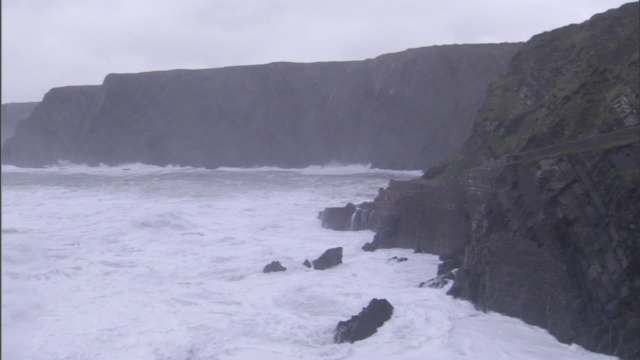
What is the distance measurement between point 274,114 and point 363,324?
156ft

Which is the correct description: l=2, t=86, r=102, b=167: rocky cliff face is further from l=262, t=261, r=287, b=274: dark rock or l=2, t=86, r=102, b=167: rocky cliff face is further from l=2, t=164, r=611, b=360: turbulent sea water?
l=262, t=261, r=287, b=274: dark rock

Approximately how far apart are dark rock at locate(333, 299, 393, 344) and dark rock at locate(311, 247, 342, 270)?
15.8 ft

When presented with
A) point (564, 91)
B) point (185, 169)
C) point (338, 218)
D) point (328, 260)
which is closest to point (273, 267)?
point (328, 260)

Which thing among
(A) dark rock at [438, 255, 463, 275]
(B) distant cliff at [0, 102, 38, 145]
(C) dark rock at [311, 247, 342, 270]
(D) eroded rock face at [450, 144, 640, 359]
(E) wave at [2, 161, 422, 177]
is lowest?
(E) wave at [2, 161, 422, 177]

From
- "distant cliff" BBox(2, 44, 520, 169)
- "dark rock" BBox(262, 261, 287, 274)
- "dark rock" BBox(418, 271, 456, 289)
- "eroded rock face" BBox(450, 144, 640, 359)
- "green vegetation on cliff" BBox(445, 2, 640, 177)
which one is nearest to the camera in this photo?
"eroded rock face" BBox(450, 144, 640, 359)

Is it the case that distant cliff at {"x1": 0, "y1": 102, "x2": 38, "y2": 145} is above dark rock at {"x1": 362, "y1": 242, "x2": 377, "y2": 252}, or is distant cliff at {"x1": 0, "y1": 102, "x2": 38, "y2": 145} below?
above

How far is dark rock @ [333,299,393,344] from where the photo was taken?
34.1 ft

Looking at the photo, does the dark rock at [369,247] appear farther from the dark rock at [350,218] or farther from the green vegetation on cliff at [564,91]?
the dark rock at [350,218]

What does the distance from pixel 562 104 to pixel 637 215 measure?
3995 millimetres

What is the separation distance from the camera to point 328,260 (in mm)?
16109

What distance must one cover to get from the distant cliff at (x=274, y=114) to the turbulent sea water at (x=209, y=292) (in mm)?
25461

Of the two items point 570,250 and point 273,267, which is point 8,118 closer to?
point 570,250

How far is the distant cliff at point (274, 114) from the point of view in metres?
50.4

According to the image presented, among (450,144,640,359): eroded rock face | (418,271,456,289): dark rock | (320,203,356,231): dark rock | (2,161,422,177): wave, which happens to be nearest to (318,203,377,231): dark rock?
(320,203,356,231): dark rock
